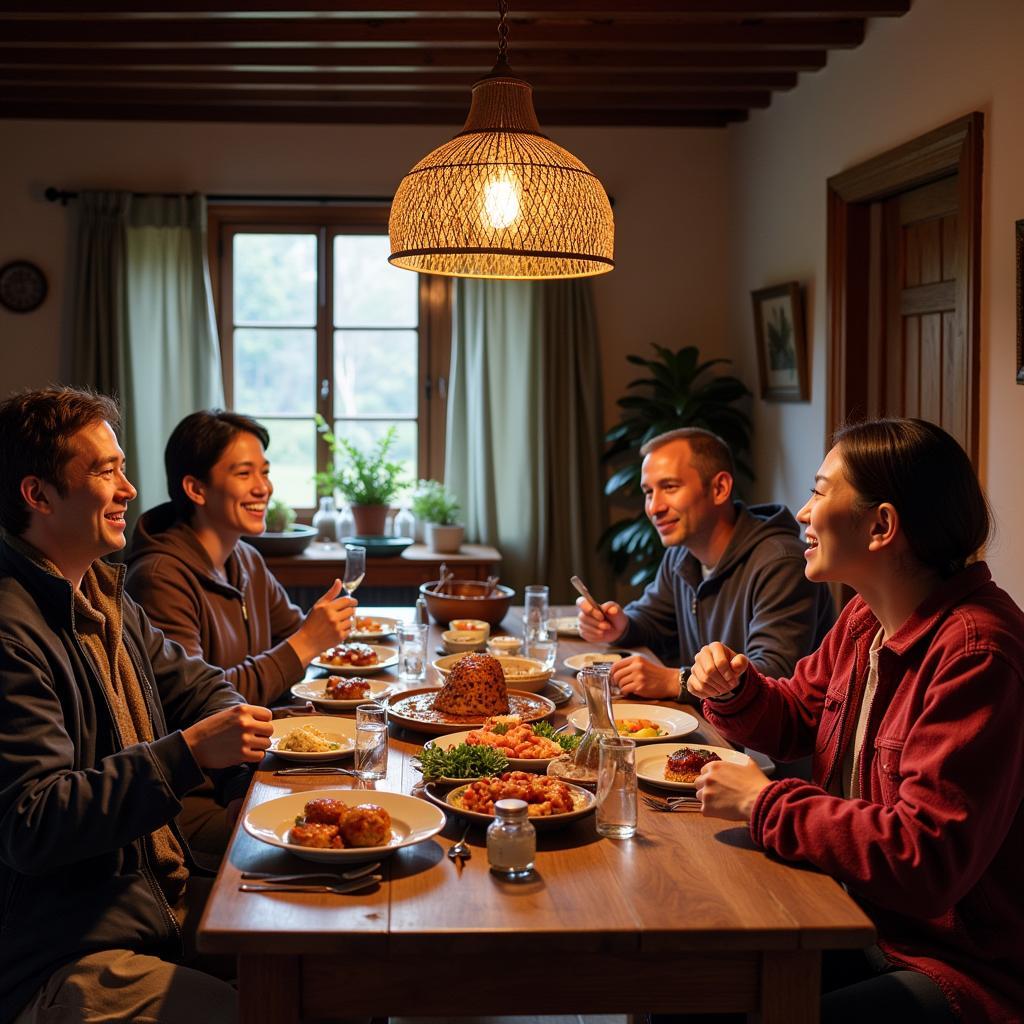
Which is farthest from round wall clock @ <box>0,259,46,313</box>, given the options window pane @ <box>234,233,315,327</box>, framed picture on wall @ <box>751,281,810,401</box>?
framed picture on wall @ <box>751,281,810,401</box>

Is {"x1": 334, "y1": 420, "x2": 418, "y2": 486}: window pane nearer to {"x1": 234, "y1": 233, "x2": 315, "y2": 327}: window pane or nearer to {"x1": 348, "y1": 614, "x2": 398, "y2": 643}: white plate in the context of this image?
{"x1": 234, "y1": 233, "x2": 315, "y2": 327}: window pane

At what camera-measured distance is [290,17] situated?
4.14m

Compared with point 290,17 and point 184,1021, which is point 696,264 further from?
point 184,1021

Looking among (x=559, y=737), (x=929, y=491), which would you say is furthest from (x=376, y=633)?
(x=929, y=491)

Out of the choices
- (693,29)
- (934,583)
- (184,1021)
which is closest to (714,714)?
(934,583)

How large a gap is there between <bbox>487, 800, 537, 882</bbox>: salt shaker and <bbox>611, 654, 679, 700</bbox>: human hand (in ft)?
3.23

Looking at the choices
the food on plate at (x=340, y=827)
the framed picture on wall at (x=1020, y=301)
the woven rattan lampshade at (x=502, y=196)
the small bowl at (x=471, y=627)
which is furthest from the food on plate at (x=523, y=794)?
the framed picture on wall at (x=1020, y=301)

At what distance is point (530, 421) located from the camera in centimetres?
570

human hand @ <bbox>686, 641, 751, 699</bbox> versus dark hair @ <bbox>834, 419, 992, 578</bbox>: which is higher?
dark hair @ <bbox>834, 419, 992, 578</bbox>

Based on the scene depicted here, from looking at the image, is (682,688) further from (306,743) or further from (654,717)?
(306,743)

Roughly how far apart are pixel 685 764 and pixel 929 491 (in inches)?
23.2

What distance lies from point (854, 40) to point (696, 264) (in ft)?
5.87

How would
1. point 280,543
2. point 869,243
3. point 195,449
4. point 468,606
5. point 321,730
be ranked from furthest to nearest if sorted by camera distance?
point 280,543 → point 869,243 → point 468,606 → point 195,449 → point 321,730

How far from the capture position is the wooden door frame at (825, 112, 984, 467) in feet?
11.0
